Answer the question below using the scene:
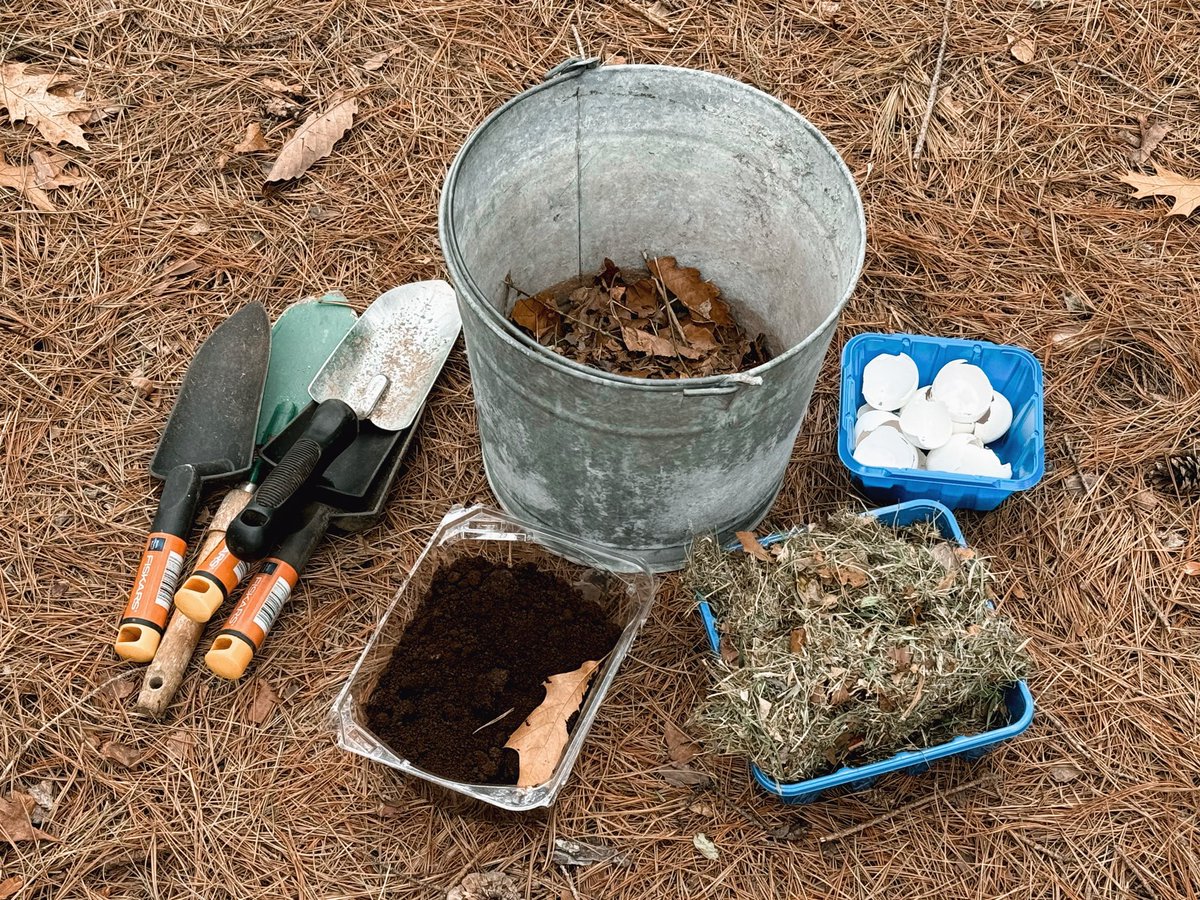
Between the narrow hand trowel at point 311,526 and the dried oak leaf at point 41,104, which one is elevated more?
the dried oak leaf at point 41,104

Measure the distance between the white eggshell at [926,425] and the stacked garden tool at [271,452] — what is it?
1242 millimetres

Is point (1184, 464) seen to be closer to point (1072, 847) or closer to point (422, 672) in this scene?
point (1072, 847)

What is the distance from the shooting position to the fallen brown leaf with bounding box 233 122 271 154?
3016 mm

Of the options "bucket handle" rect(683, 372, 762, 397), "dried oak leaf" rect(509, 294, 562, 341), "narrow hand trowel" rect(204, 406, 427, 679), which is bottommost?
"narrow hand trowel" rect(204, 406, 427, 679)

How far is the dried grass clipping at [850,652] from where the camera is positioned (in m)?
1.96

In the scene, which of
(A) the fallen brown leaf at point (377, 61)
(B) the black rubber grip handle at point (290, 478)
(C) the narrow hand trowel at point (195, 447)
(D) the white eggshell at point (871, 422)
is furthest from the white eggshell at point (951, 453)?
(A) the fallen brown leaf at point (377, 61)

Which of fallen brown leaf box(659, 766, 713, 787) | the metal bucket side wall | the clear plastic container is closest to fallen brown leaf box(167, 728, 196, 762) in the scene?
the clear plastic container

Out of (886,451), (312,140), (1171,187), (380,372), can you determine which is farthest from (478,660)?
(1171,187)

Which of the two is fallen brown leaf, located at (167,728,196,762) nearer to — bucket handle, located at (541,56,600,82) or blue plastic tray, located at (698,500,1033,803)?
blue plastic tray, located at (698,500,1033,803)

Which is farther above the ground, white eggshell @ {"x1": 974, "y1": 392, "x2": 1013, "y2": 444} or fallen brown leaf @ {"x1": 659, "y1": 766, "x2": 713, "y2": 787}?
white eggshell @ {"x1": 974, "y1": 392, "x2": 1013, "y2": 444}

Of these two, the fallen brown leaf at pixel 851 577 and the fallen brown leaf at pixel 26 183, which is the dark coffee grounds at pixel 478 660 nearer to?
the fallen brown leaf at pixel 851 577

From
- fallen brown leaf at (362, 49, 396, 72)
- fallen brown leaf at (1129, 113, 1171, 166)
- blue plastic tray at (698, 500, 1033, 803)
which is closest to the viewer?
blue plastic tray at (698, 500, 1033, 803)

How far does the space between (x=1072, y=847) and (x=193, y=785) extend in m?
1.93

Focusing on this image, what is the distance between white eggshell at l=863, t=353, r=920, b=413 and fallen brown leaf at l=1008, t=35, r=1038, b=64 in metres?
1.37
